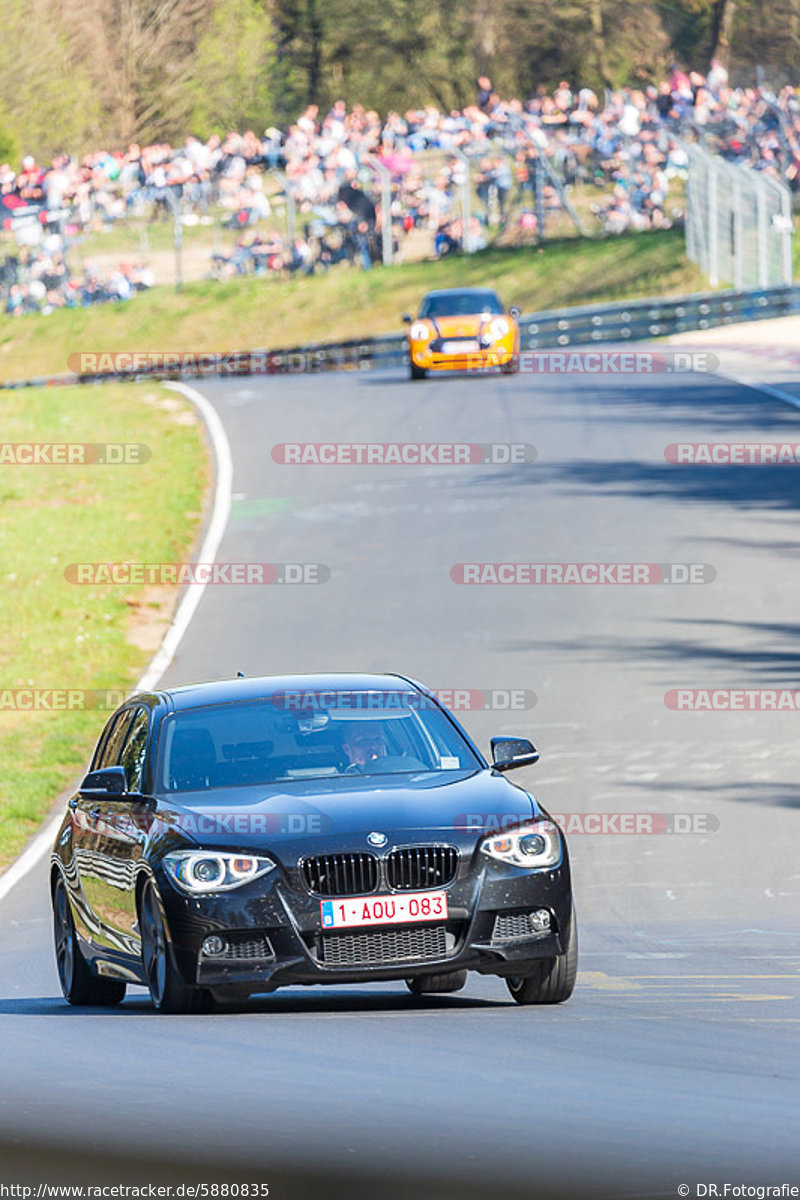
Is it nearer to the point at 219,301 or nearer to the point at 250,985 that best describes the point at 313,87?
the point at 219,301

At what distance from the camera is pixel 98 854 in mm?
10211

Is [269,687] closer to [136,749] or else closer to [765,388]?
[136,749]

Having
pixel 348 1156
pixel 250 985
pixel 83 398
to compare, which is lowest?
pixel 83 398

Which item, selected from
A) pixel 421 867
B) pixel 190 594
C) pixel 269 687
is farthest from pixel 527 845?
pixel 190 594

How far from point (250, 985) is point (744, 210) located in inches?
1710

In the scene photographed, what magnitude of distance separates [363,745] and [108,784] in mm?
1162

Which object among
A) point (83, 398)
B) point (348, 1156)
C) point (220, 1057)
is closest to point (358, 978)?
point (220, 1057)

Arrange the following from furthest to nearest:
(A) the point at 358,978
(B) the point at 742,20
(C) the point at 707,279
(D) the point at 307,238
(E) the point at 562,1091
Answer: (B) the point at 742,20
(D) the point at 307,238
(C) the point at 707,279
(A) the point at 358,978
(E) the point at 562,1091

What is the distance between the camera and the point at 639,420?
35.1 meters

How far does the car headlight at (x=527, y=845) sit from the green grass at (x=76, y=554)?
8393mm

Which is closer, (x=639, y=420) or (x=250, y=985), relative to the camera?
(x=250, y=985)

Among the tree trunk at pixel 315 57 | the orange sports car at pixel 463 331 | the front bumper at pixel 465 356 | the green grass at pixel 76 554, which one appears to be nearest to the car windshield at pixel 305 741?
the green grass at pixel 76 554

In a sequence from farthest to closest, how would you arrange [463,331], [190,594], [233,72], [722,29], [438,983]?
[233,72], [722,29], [463,331], [190,594], [438,983]

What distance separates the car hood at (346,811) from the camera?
9000mm
